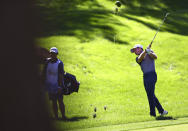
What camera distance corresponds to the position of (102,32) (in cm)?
2728

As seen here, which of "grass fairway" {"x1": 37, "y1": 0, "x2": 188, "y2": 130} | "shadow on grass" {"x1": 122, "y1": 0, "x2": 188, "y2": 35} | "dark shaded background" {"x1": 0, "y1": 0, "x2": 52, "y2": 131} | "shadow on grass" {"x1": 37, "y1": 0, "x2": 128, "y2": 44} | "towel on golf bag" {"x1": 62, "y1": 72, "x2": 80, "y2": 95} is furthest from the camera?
"shadow on grass" {"x1": 122, "y1": 0, "x2": 188, "y2": 35}

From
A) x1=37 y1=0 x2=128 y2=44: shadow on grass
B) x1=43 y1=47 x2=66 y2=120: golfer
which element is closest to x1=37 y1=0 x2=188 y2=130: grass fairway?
x1=37 y1=0 x2=128 y2=44: shadow on grass

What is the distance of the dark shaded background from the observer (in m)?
9.84

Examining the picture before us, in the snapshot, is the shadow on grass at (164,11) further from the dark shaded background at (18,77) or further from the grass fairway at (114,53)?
the dark shaded background at (18,77)

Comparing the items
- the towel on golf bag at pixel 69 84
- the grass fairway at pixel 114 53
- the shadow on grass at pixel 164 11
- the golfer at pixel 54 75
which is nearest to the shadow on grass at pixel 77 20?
the grass fairway at pixel 114 53

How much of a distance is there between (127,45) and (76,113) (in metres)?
12.2

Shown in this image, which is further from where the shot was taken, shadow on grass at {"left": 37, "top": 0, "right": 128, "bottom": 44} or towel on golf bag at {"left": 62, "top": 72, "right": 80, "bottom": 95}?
shadow on grass at {"left": 37, "top": 0, "right": 128, "bottom": 44}

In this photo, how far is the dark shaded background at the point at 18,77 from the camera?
9.84 metres

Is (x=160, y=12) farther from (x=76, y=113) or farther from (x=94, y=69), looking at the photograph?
(x=76, y=113)

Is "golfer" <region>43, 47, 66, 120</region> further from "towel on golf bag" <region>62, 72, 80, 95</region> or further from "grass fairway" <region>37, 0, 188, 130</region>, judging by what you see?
"grass fairway" <region>37, 0, 188, 130</region>

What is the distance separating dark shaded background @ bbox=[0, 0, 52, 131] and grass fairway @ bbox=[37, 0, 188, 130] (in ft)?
2.96

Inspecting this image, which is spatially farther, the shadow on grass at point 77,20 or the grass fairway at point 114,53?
the shadow on grass at point 77,20

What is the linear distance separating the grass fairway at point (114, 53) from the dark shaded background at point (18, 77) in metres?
0.90

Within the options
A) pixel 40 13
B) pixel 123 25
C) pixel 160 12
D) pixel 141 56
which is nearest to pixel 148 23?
pixel 123 25
